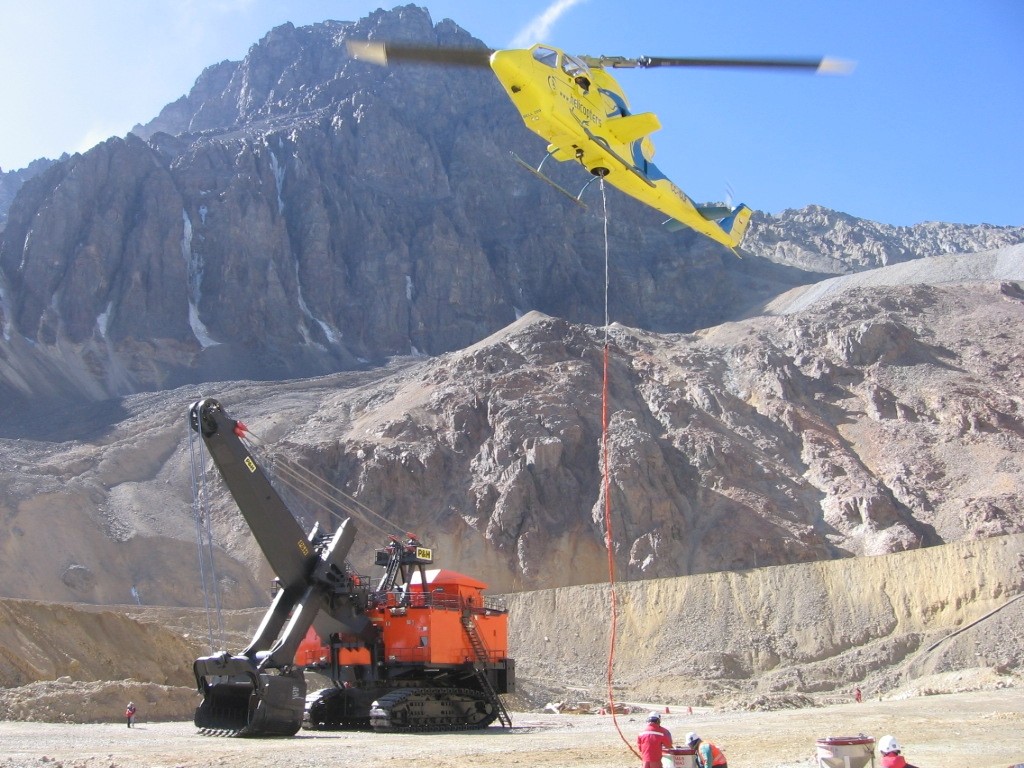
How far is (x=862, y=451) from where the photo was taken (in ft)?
201

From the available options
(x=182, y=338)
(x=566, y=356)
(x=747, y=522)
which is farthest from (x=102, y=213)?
(x=747, y=522)

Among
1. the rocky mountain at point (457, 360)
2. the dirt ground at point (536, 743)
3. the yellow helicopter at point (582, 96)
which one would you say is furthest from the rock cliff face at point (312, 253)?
the yellow helicopter at point (582, 96)

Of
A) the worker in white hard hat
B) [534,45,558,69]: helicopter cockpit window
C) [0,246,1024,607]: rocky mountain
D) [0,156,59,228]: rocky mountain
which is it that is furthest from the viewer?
[0,156,59,228]: rocky mountain

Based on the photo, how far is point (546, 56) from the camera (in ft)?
54.1

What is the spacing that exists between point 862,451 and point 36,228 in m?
78.3

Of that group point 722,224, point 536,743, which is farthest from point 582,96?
point 536,743

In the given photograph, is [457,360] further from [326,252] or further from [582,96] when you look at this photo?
[582,96]

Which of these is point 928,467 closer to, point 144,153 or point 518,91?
point 518,91

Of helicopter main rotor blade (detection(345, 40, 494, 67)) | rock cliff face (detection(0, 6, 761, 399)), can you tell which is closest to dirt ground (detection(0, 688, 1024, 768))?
helicopter main rotor blade (detection(345, 40, 494, 67))

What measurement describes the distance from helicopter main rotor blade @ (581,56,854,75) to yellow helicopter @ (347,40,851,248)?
0.01 metres

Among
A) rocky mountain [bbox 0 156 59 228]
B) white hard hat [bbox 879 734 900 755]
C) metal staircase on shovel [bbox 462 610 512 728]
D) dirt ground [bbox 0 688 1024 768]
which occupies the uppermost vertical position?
rocky mountain [bbox 0 156 59 228]

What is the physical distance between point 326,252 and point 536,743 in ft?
300

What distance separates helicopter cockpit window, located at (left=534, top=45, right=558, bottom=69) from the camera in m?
16.4

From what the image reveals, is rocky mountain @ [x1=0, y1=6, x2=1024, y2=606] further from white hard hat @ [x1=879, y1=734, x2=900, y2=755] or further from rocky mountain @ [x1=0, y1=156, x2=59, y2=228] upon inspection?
white hard hat @ [x1=879, y1=734, x2=900, y2=755]
